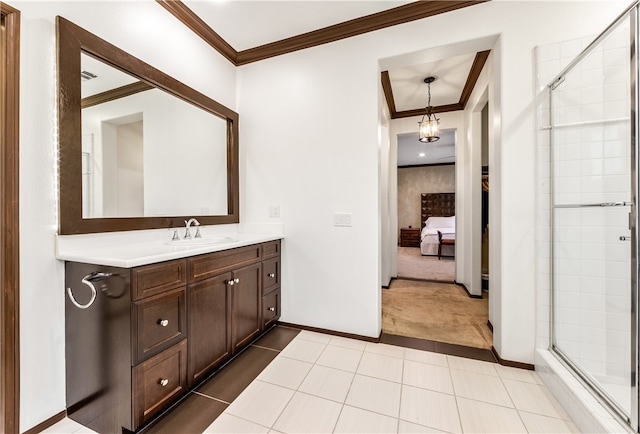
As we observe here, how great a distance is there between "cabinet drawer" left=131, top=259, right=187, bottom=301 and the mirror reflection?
0.60 metres

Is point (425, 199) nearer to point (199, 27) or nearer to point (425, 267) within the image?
point (425, 267)

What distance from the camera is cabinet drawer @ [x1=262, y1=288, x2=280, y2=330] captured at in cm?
237

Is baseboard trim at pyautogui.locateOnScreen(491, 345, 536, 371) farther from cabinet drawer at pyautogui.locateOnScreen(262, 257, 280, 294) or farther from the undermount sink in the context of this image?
the undermount sink

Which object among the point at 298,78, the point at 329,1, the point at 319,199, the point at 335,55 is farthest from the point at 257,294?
the point at 329,1

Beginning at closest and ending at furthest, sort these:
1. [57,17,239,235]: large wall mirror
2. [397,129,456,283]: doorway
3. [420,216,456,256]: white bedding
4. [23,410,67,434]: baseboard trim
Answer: [23,410,67,434]: baseboard trim
[57,17,239,235]: large wall mirror
[420,216,456,256]: white bedding
[397,129,456,283]: doorway

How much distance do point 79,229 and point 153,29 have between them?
150cm

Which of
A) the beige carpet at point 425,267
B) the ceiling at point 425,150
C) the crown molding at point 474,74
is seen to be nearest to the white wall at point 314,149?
the crown molding at point 474,74

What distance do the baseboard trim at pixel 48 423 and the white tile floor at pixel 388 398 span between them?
3cm

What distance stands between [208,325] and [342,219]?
4.33ft

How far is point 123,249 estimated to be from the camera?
1.63 metres

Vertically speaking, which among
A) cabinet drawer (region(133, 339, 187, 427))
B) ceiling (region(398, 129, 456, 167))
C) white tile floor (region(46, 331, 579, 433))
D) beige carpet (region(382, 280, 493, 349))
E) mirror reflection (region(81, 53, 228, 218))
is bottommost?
white tile floor (region(46, 331, 579, 433))

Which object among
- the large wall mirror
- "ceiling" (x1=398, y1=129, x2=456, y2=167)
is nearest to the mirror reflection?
the large wall mirror

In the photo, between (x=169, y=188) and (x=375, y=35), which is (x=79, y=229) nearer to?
(x=169, y=188)

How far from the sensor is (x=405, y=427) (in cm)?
139
